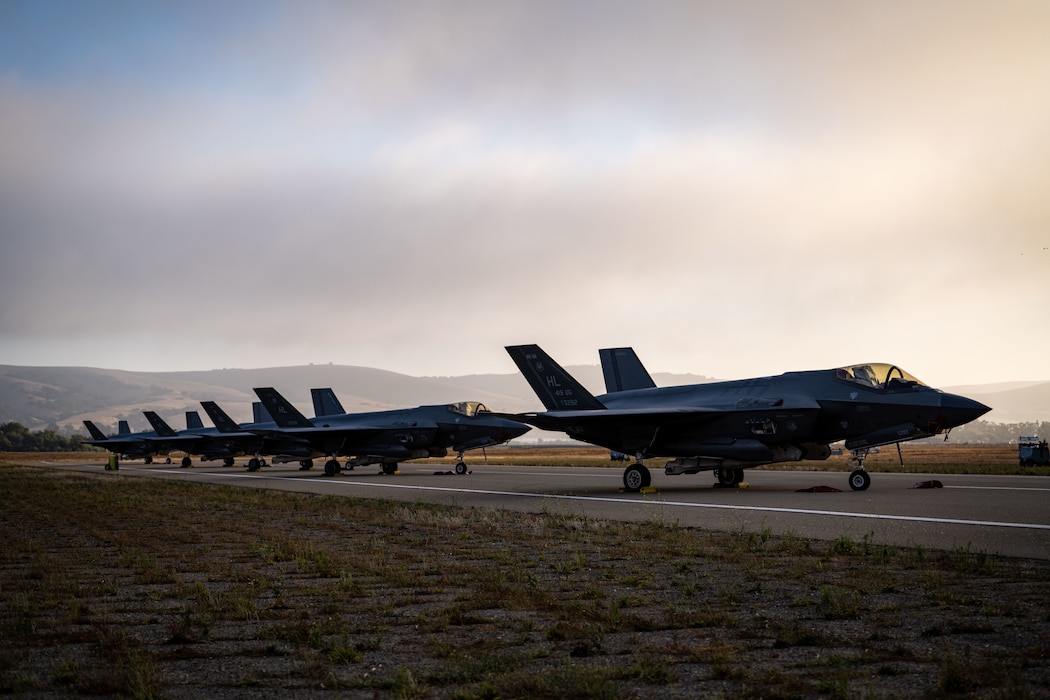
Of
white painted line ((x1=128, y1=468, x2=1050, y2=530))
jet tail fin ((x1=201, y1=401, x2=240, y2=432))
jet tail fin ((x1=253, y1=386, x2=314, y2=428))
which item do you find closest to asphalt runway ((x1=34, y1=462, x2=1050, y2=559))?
white painted line ((x1=128, y1=468, x2=1050, y2=530))

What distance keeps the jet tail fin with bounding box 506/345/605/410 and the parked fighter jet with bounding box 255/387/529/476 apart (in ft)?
26.2

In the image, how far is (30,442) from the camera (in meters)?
152

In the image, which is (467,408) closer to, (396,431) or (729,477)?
(396,431)

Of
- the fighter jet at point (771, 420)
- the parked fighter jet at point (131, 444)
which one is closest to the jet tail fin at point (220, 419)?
the parked fighter jet at point (131, 444)

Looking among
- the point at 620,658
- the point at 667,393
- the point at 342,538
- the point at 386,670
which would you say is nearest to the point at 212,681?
the point at 386,670

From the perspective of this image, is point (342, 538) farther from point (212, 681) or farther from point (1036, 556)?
point (1036, 556)

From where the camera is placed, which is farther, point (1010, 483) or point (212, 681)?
point (1010, 483)

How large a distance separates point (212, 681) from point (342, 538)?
8221mm

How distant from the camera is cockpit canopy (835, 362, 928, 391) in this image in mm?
20812

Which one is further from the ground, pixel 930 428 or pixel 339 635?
pixel 930 428

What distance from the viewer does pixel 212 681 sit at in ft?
18.2

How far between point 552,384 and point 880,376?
8995mm

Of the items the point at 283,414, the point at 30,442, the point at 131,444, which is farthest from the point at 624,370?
the point at 30,442

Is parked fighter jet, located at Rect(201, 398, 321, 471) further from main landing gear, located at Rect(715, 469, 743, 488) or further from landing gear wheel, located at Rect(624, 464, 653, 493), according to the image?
main landing gear, located at Rect(715, 469, 743, 488)
